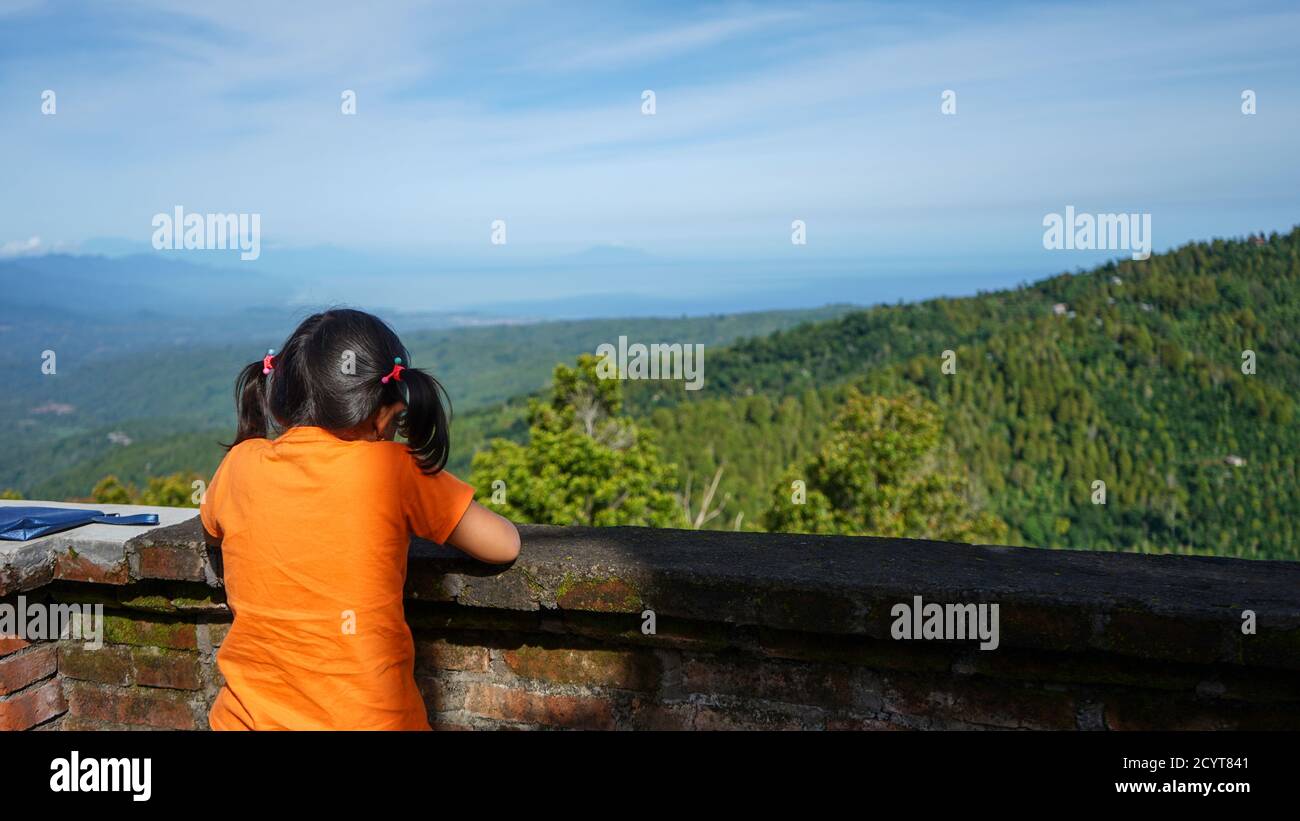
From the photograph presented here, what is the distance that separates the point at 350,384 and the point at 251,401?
1.00ft

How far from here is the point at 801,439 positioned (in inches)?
1387

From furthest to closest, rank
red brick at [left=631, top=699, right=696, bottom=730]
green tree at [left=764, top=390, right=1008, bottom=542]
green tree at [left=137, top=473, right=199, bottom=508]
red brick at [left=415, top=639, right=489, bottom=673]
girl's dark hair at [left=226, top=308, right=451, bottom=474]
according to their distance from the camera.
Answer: green tree at [left=137, top=473, right=199, bottom=508] → green tree at [left=764, top=390, right=1008, bottom=542] → red brick at [left=415, top=639, right=489, bottom=673] → red brick at [left=631, top=699, right=696, bottom=730] → girl's dark hair at [left=226, top=308, right=451, bottom=474]

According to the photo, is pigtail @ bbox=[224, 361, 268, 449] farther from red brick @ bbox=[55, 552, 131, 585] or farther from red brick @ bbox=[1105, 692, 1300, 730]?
red brick @ bbox=[1105, 692, 1300, 730]

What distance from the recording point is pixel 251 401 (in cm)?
187

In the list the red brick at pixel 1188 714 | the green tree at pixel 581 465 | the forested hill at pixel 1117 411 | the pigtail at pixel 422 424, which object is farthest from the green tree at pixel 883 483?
the pigtail at pixel 422 424

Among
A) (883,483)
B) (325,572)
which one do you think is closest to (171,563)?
(325,572)

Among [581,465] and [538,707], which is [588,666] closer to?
[538,707]

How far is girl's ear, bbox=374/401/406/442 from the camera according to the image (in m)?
1.76

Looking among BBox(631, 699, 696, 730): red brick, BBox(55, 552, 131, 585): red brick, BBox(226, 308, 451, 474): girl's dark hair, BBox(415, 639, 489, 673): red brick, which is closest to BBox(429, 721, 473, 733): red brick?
BBox(415, 639, 489, 673): red brick

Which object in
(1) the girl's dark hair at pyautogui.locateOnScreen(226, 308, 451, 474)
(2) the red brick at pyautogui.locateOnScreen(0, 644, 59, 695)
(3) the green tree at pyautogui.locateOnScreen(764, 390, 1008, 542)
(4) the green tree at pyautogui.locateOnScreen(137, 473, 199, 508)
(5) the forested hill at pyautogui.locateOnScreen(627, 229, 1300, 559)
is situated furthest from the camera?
(5) the forested hill at pyautogui.locateOnScreen(627, 229, 1300, 559)

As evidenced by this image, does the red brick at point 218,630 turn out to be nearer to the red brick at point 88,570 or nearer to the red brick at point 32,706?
the red brick at point 88,570

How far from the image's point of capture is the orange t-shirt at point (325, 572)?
5.49 ft

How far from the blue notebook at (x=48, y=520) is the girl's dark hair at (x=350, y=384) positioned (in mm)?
736

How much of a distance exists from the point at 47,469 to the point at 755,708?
107 meters
